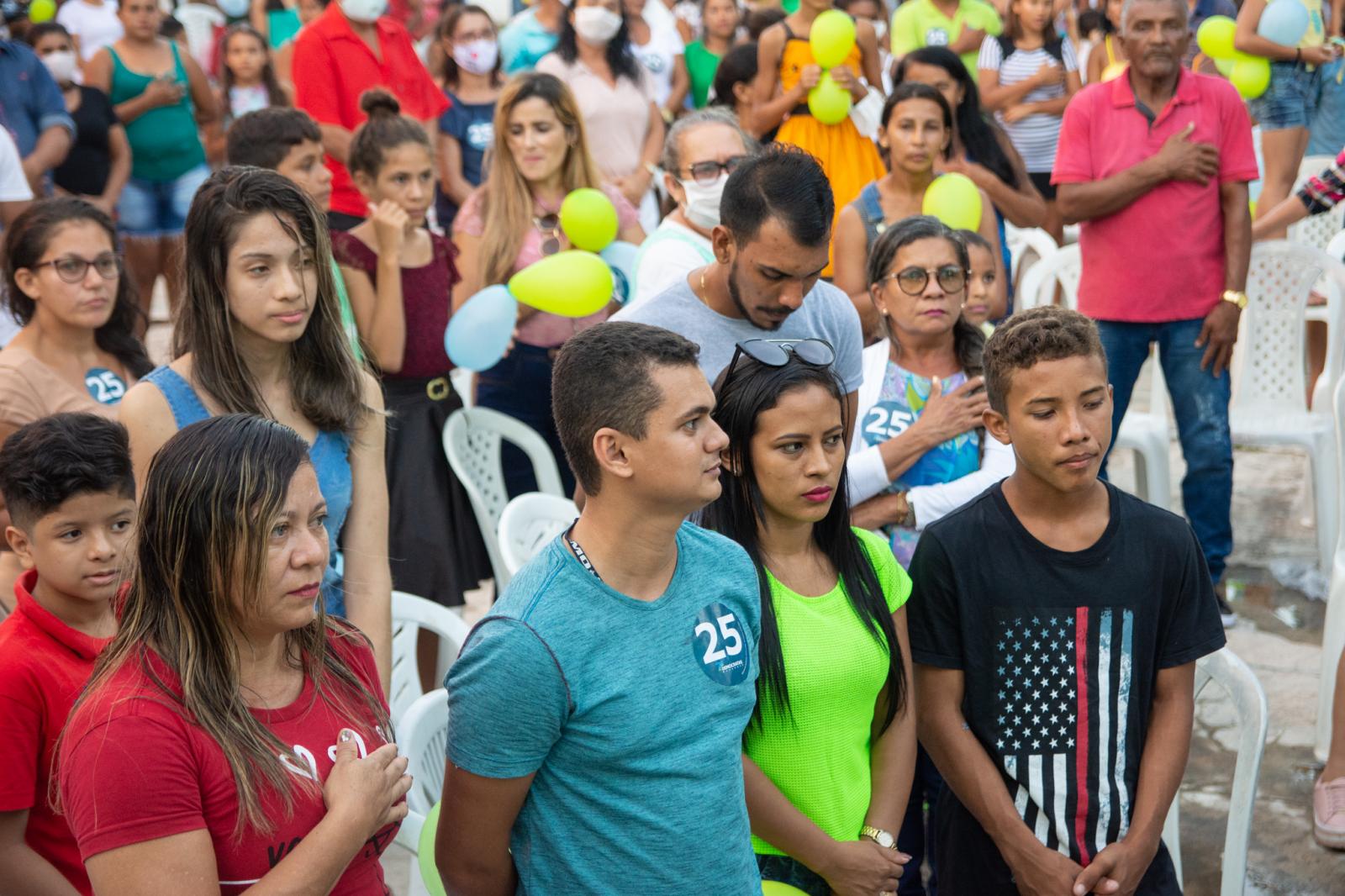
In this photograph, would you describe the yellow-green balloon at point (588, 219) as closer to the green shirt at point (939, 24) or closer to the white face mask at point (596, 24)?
the white face mask at point (596, 24)

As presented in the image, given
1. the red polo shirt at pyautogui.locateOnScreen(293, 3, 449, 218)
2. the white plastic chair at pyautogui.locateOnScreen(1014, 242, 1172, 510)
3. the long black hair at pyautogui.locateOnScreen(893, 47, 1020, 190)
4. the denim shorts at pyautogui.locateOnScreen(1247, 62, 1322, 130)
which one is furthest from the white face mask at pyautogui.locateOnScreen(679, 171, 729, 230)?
the denim shorts at pyautogui.locateOnScreen(1247, 62, 1322, 130)

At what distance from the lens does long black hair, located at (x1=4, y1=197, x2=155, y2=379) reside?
333 centimetres

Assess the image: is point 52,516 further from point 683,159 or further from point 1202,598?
point 683,159

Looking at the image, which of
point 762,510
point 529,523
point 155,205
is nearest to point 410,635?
point 529,523

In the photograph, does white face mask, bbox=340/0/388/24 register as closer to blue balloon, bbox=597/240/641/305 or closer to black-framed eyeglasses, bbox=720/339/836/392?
blue balloon, bbox=597/240/641/305

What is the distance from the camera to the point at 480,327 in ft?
12.7

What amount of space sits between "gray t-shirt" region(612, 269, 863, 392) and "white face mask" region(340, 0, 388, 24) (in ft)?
12.0

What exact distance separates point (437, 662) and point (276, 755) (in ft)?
6.88

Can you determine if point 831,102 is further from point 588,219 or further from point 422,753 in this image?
point 422,753

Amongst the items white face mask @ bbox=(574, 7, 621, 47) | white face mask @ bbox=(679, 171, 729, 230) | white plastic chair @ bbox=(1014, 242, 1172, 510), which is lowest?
white plastic chair @ bbox=(1014, 242, 1172, 510)

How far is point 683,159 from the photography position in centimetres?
392

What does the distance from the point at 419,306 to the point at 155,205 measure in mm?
3953

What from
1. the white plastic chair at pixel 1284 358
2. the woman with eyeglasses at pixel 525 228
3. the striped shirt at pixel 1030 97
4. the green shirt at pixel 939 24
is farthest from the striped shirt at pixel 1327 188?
the green shirt at pixel 939 24

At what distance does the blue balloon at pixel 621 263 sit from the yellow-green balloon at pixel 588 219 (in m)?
0.10
